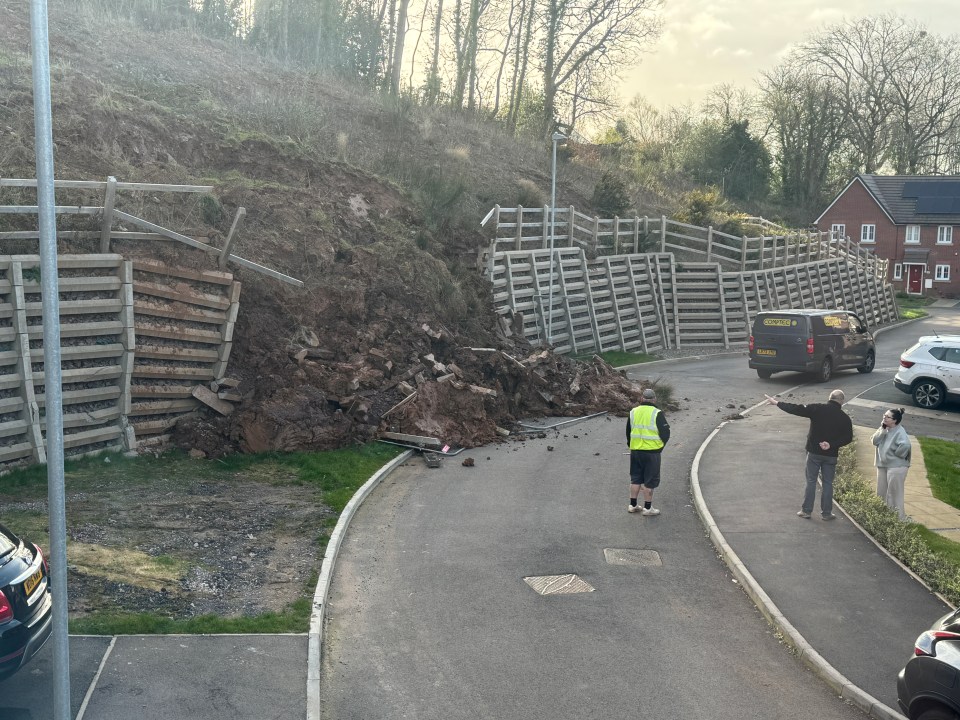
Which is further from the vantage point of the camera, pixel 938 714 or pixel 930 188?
pixel 930 188

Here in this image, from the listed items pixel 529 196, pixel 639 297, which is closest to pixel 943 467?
pixel 639 297

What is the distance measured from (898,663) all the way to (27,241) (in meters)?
14.1

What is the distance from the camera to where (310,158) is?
24.6 m

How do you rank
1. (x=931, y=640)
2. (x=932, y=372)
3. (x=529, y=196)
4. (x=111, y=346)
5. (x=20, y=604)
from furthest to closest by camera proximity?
(x=529, y=196) < (x=932, y=372) < (x=111, y=346) < (x=20, y=604) < (x=931, y=640)

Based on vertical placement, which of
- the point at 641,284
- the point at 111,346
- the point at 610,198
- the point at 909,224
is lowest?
the point at 111,346

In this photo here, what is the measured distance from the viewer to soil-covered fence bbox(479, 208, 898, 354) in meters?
26.7

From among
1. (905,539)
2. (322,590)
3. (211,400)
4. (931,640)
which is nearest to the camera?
(931,640)

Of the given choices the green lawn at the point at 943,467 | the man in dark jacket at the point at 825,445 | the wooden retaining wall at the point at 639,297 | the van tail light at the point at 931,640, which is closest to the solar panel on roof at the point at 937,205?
the wooden retaining wall at the point at 639,297

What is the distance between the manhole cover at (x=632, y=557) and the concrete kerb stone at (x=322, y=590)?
11.3 ft

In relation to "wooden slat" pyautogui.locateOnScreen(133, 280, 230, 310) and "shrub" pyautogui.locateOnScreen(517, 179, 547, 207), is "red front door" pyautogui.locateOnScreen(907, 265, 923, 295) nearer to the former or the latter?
"shrub" pyautogui.locateOnScreen(517, 179, 547, 207)

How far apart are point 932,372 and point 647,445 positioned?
1263 centimetres

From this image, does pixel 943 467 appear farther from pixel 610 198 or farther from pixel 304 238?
pixel 610 198

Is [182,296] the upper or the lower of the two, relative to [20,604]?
upper

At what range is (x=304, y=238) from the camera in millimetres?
20281
